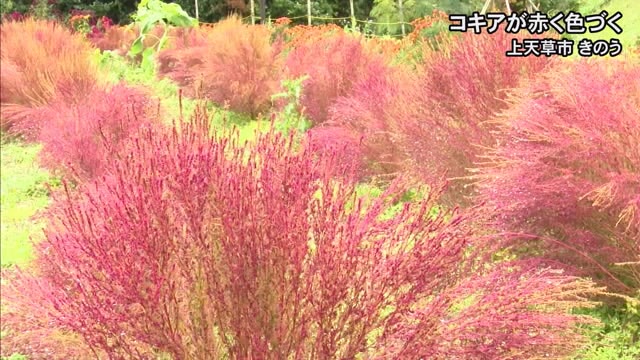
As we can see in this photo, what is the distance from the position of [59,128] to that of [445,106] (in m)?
3.02

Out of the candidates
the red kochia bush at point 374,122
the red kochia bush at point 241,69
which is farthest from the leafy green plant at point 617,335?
the red kochia bush at point 241,69

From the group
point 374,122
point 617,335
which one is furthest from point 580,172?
point 374,122

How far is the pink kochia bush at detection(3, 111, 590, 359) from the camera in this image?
1.52 metres

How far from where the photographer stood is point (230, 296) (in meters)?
1.58

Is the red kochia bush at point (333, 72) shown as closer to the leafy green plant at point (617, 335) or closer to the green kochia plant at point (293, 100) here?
the green kochia plant at point (293, 100)

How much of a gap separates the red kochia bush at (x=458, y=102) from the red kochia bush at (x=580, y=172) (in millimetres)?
842

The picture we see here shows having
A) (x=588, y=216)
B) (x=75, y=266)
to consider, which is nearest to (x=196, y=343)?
(x=75, y=266)

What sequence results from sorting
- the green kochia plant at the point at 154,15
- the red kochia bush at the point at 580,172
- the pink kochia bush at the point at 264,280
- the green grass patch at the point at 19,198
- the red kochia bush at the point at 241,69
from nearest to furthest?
the pink kochia bush at the point at 264,280 → the red kochia bush at the point at 580,172 → the green grass patch at the point at 19,198 → the red kochia bush at the point at 241,69 → the green kochia plant at the point at 154,15

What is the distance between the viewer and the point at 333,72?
667 cm

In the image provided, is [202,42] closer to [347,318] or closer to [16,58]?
[16,58]

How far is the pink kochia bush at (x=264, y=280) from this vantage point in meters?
1.52

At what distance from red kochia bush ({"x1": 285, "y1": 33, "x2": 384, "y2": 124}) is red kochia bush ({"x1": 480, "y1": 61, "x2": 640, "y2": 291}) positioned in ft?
11.1

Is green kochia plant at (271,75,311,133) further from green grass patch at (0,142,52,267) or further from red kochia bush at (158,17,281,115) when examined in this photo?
green grass patch at (0,142,52,267)

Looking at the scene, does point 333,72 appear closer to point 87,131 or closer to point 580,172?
point 87,131
